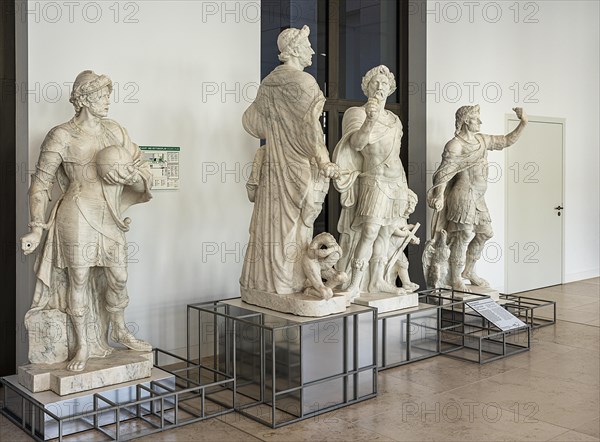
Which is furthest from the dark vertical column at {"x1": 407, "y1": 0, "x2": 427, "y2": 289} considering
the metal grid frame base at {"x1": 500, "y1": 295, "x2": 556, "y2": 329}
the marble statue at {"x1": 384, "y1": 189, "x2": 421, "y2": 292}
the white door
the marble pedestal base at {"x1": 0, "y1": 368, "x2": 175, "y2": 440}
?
the marble pedestal base at {"x1": 0, "y1": 368, "x2": 175, "y2": 440}

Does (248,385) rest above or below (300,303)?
below

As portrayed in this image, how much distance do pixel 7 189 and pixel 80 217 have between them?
111 cm

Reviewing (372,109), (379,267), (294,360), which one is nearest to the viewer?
(294,360)

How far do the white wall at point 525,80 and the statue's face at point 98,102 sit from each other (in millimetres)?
4342

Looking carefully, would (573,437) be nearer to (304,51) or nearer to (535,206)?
(304,51)

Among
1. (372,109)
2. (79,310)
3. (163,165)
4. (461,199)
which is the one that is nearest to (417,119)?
(461,199)

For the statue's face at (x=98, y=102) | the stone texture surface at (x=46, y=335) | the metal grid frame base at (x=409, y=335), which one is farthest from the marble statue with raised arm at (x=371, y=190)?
the stone texture surface at (x=46, y=335)

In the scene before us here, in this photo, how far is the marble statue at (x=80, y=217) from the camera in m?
4.27

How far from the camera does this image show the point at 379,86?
17.9ft

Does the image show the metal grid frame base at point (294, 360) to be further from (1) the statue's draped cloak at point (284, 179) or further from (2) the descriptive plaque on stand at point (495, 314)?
(2) the descriptive plaque on stand at point (495, 314)

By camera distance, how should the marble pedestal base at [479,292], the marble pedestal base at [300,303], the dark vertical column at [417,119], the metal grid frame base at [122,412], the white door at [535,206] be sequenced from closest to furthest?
the metal grid frame base at [122,412], the marble pedestal base at [300,303], the marble pedestal base at [479,292], the dark vertical column at [417,119], the white door at [535,206]

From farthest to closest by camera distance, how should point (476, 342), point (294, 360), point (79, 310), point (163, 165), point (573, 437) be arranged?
point (476, 342), point (163, 165), point (294, 360), point (79, 310), point (573, 437)

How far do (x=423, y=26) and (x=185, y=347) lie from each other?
14.5 ft

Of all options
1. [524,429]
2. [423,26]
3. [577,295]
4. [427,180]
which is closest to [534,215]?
[577,295]
